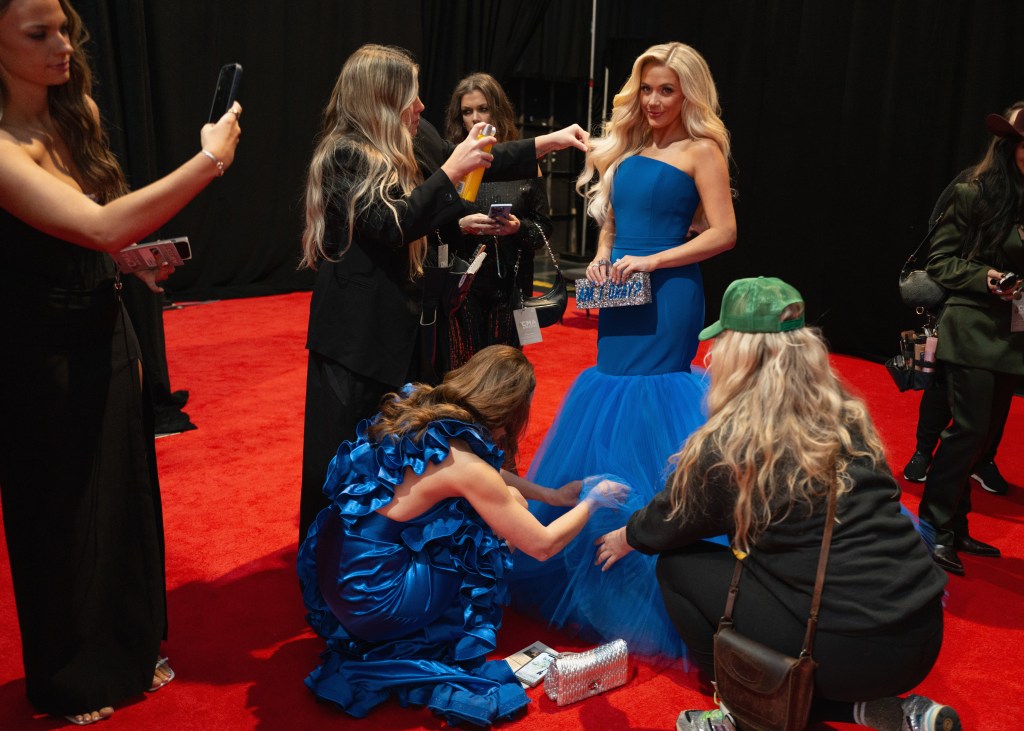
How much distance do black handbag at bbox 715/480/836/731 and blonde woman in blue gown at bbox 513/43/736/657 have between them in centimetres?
69

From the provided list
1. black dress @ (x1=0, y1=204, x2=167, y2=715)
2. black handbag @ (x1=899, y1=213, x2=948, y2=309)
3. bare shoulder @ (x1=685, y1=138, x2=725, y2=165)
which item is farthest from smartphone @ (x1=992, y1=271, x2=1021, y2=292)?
black dress @ (x1=0, y1=204, x2=167, y2=715)

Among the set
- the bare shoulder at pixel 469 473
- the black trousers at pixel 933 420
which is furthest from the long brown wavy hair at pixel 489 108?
the black trousers at pixel 933 420

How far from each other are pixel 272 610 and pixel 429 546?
32.2 inches

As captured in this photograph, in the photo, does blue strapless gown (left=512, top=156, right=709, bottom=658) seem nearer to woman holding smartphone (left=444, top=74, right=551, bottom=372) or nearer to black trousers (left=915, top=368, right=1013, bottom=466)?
woman holding smartphone (left=444, top=74, right=551, bottom=372)

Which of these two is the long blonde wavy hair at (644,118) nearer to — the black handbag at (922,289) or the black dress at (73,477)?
the black handbag at (922,289)

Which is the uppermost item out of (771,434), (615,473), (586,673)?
(771,434)

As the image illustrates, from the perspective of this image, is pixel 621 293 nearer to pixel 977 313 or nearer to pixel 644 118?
pixel 644 118

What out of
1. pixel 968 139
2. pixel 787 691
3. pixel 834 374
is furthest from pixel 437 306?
pixel 968 139

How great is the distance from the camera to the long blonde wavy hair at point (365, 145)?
2.71 meters

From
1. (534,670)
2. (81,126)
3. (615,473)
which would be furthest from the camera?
(615,473)

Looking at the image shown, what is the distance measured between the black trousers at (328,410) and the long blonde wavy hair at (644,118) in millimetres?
1012

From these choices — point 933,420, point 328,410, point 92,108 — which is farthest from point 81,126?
point 933,420

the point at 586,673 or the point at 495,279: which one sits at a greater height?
the point at 495,279

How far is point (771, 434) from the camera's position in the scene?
2033 mm
